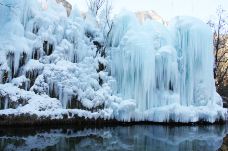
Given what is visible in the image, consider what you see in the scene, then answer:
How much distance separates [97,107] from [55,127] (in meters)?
2.63

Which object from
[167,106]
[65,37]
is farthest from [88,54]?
[167,106]

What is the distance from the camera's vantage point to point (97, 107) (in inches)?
689

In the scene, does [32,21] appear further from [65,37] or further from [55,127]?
[55,127]

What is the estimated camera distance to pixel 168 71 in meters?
19.2

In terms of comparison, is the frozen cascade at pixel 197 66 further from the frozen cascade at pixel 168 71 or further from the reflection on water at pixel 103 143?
the reflection on water at pixel 103 143

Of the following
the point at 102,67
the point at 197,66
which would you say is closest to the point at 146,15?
the point at 197,66

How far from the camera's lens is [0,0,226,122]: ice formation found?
1642cm

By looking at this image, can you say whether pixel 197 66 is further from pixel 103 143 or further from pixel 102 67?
pixel 103 143

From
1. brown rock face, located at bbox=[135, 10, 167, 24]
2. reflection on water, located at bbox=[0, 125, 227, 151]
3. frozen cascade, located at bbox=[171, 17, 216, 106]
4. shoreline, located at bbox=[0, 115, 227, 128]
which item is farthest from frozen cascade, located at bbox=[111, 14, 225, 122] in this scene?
reflection on water, located at bbox=[0, 125, 227, 151]

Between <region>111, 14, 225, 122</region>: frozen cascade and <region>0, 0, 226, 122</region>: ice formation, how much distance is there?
0.05 m

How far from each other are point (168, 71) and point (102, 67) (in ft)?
11.7

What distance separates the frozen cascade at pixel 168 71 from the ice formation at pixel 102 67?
0.17 feet

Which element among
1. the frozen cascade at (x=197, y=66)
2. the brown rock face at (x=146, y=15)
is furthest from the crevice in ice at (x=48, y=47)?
the brown rock face at (x=146, y=15)

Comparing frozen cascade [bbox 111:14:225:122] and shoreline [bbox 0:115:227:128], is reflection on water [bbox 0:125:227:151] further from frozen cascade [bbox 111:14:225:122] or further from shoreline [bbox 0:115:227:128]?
frozen cascade [bbox 111:14:225:122]
